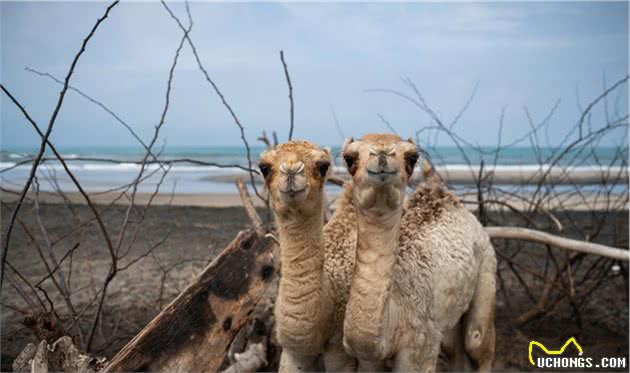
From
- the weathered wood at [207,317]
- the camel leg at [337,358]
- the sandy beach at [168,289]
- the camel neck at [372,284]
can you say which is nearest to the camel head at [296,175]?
the camel neck at [372,284]

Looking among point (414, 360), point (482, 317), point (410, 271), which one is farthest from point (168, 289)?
point (414, 360)

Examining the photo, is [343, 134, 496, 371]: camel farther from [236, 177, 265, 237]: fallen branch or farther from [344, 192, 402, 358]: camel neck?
[236, 177, 265, 237]: fallen branch

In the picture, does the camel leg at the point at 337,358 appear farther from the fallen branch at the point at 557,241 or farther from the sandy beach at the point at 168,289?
the fallen branch at the point at 557,241

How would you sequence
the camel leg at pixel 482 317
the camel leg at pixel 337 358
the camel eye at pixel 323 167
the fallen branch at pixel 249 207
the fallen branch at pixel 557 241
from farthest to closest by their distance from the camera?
the fallen branch at pixel 557 241 < the fallen branch at pixel 249 207 < the camel leg at pixel 482 317 < the camel leg at pixel 337 358 < the camel eye at pixel 323 167

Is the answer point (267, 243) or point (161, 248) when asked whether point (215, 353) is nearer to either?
point (267, 243)

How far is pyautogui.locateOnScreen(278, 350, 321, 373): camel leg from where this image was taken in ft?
10.2

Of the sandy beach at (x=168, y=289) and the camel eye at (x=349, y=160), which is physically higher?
the camel eye at (x=349, y=160)

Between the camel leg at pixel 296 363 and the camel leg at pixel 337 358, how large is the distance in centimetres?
7

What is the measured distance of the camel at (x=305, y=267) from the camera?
8.54 feet

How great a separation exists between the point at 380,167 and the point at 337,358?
1.14m

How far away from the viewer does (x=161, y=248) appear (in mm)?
11961

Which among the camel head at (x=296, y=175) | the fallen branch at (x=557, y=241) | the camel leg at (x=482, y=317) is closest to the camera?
the camel head at (x=296, y=175)

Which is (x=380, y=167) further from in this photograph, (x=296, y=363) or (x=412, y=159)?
(x=296, y=363)

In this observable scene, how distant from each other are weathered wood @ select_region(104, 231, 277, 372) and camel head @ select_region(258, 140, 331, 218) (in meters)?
1.15
